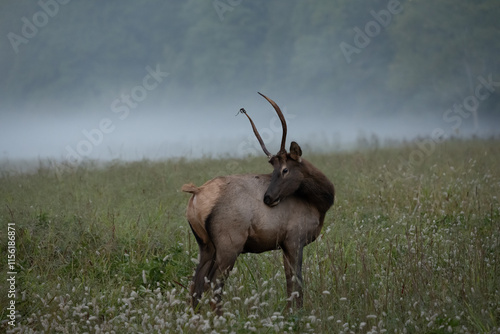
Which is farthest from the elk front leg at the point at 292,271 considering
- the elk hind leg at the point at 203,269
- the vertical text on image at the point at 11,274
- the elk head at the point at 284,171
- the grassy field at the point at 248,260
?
the vertical text on image at the point at 11,274

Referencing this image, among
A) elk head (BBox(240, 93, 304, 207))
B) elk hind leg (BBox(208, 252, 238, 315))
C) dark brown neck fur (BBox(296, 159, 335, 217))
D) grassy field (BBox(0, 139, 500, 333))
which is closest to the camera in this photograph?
grassy field (BBox(0, 139, 500, 333))

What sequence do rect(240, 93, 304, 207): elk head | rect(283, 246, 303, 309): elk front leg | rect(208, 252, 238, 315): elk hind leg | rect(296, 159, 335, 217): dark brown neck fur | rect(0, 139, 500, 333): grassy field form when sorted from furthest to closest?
rect(296, 159, 335, 217): dark brown neck fur
rect(240, 93, 304, 207): elk head
rect(283, 246, 303, 309): elk front leg
rect(208, 252, 238, 315): elk hind leg
rect(0, 139, 500, 333): grassy field

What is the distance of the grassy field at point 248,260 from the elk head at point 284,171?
663 millimetres

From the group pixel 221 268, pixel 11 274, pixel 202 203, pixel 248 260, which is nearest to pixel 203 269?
pixel 221 268

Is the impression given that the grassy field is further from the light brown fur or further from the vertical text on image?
the light brown fur

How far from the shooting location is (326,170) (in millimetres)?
13883

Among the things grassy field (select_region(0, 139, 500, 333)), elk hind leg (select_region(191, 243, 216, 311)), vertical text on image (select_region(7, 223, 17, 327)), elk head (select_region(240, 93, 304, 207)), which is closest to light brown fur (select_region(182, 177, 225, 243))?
elk hind leg (select_region(191, 243, 216, 311))

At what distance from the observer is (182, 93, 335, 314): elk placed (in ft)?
20.0

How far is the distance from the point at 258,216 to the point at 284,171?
58 cm

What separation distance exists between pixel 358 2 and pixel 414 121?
8.48 meters

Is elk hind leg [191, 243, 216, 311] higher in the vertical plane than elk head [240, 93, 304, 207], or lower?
lower

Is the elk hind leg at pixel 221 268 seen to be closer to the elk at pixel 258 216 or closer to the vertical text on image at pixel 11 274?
the elk at pixel 258 216

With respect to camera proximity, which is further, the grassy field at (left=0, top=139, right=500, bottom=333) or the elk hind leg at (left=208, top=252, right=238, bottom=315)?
the elk hind leg at (left=208, top=252, right=238, bottom=315)

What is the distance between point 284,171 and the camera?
256 inches
